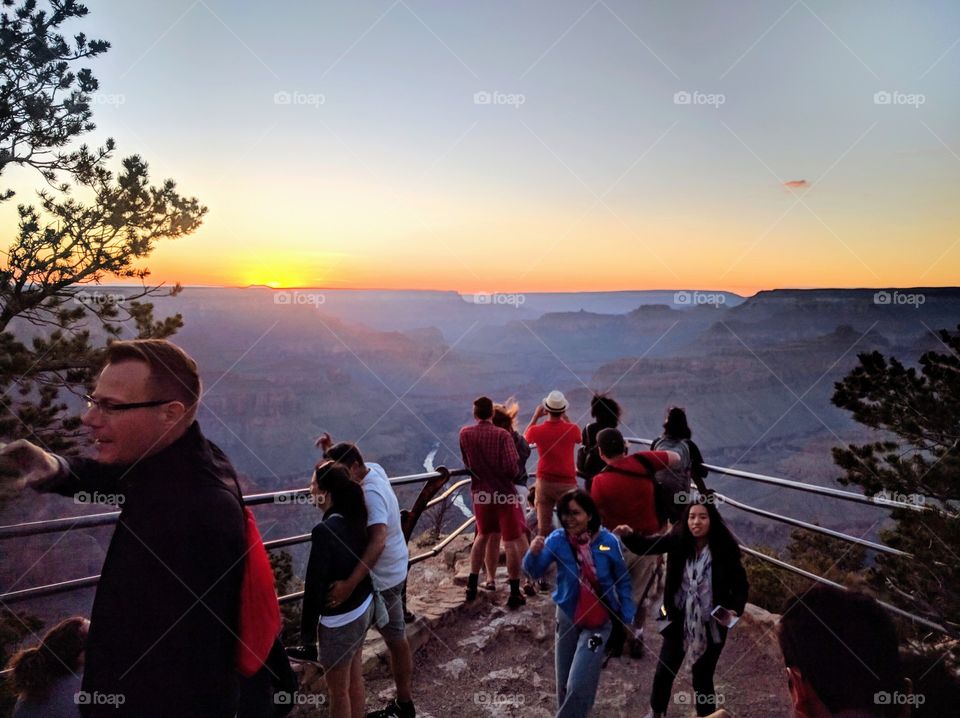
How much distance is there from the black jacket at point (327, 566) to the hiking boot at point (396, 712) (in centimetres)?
85

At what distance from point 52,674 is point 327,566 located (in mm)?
1112

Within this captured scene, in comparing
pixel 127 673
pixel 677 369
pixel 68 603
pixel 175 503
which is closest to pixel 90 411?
pixel 175 503

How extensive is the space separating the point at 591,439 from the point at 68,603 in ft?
133

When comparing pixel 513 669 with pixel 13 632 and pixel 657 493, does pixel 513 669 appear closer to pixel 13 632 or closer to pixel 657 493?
pixel 657 493

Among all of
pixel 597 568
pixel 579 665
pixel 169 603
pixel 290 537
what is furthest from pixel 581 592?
pixel 169 603

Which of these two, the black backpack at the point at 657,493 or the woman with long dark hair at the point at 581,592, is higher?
the black backpack at the point at 657,493

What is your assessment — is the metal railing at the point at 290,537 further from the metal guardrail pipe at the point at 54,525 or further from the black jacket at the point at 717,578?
the black jacket at the point at 717,578

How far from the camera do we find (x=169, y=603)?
1.58m

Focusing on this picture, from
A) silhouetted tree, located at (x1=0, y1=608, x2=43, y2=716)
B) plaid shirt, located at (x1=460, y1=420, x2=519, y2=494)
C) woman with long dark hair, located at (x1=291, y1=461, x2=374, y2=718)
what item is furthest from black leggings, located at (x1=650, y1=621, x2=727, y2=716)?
silhouetted tree, located at (x1=0, y1=608, x2=43, y2=716)

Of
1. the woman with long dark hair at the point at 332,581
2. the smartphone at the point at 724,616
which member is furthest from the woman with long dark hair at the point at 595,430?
the woman with long dark hair at the point at 332,581

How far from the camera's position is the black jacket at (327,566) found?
9.77 ft

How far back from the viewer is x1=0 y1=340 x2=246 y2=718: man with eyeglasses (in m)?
1.57

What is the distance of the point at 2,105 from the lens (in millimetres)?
5848

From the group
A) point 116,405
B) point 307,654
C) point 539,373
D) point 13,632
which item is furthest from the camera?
point 539,373
